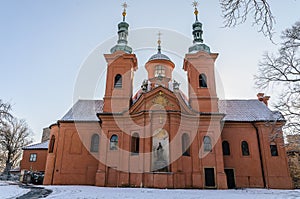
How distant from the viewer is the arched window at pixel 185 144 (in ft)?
63.8

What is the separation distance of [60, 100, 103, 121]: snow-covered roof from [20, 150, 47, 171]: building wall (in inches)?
323

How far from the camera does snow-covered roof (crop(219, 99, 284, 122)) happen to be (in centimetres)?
2360

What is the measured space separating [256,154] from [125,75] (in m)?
13.8

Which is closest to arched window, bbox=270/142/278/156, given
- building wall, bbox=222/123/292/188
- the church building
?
the church building

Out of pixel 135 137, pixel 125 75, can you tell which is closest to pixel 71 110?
pixel 125 75

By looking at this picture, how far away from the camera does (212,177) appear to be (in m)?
19.4

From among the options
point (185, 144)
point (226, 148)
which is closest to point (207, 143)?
point (185, 144)

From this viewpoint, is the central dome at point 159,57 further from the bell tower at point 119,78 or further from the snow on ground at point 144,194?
the snow on ground at point 144,194

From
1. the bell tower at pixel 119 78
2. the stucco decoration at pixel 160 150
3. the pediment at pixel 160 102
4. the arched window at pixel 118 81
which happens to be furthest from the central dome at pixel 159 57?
the stucco decoration at pixel 160 150

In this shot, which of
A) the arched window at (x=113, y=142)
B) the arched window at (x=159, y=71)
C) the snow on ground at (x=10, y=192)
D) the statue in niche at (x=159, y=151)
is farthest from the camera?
the arched window at (x=159, y=71)

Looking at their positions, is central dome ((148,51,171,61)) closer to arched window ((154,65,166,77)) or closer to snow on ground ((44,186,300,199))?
arched window ((154,65,166,77))

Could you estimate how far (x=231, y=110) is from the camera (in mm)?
25344

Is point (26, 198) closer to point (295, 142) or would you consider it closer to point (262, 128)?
point (295, 142)

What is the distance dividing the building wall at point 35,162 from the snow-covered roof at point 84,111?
819cm
